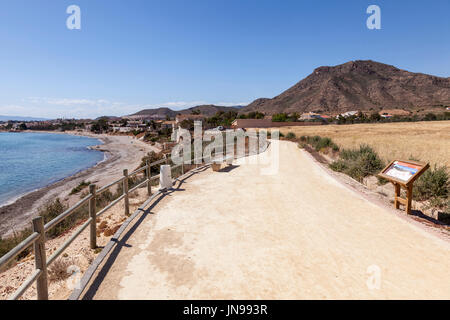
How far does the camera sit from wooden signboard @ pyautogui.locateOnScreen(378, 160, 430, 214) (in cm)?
561

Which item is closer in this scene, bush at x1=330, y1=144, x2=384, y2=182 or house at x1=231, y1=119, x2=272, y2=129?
bush at x1=330, y1=144, x2=384, y2=182

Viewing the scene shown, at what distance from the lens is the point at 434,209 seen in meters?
7.00

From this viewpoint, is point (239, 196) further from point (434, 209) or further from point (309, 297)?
point (434, 209)

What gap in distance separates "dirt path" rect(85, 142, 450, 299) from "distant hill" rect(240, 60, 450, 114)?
358 feet

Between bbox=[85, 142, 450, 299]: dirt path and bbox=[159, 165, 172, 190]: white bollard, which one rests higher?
bbox=[159, 165, 172, 190]: white bollard

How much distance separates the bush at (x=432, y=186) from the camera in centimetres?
759

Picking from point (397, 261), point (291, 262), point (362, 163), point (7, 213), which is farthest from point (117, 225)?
point (7, 213)

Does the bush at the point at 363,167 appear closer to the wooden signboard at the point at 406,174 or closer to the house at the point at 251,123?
the wooden signboard at the point at 406,174

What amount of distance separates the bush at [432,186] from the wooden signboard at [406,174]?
6.89 feet

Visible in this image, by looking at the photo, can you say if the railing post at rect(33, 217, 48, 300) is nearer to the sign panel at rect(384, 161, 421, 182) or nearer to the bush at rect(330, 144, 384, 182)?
the sign panel at rect(384, 161, 421, 182)

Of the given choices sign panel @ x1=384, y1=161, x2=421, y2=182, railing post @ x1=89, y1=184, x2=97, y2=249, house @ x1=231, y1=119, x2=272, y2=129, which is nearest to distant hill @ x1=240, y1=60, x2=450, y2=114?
house @ x1=231, y1=119, x2=272, y2=129

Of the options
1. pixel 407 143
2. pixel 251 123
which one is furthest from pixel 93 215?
pixel 251 123

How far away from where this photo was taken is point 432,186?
7.70m

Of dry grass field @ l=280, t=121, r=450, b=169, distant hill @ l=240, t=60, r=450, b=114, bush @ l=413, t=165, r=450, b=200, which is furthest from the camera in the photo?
distant hill @ l=240, t=60, r=450, b=114
